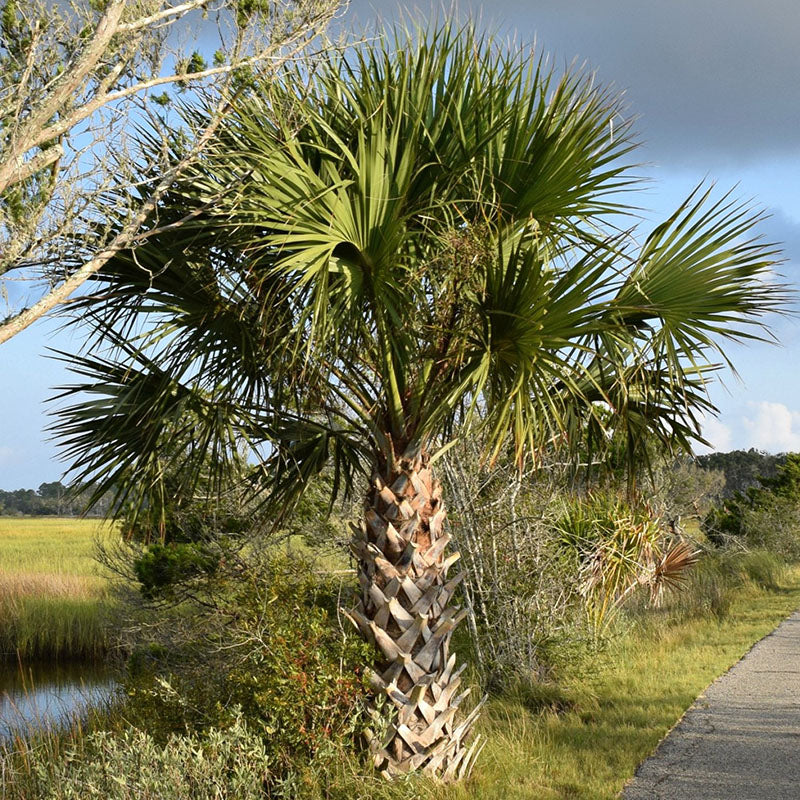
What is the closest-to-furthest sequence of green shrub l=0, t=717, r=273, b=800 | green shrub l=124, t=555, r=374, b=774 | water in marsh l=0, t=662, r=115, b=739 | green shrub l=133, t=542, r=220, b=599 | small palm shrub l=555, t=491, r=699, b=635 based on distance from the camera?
green shrub l=0, t=717, r=273, b=800 < green shrub l=124, t=555, r=374, b=774 < small palm shrub l=555, t=491, r=699, b=635 < green shrub l=133, t=542, r=220, b=599 < water in marsh l=0, t=662, r=115, b=739

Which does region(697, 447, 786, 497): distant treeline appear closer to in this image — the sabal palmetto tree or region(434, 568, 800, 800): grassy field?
region(434, 568, 800, 800): grassy field

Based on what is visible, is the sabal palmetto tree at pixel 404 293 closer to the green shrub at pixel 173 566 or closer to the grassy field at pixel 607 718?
the grassy field at pixel 607 718

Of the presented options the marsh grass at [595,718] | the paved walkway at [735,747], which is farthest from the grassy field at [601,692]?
the paved walkway at [735,747]

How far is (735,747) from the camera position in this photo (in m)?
6.95

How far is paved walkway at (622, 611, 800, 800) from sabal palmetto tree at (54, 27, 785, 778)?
4.91ft

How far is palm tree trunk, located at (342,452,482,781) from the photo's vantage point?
5.92 metres

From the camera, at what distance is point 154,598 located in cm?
1117

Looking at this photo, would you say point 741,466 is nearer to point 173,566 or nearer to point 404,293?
point 173,566

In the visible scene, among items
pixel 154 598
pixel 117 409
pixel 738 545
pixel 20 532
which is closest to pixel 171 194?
pixel 117 409

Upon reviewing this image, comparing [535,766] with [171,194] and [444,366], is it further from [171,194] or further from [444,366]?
[171,194]

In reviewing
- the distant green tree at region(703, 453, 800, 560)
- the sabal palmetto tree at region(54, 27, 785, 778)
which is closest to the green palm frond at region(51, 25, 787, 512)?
the sabal palmetto tree at region(54, 27, 785, 778)

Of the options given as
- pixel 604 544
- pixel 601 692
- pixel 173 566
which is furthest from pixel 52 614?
pixel 604 544

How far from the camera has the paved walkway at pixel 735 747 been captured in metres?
5.90

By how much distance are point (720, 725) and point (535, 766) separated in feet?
6.94
